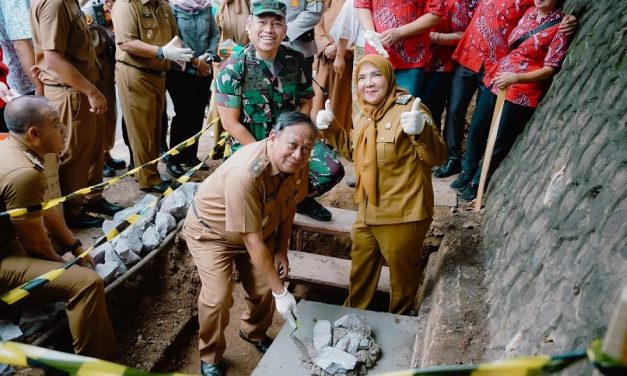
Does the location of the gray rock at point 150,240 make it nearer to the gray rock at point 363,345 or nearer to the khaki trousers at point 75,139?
the khaki trousers at point 75,139

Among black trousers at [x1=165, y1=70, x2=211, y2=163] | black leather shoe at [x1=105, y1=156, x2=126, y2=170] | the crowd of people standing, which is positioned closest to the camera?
the crowd of people standing

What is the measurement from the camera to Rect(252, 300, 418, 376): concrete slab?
8.95 feet

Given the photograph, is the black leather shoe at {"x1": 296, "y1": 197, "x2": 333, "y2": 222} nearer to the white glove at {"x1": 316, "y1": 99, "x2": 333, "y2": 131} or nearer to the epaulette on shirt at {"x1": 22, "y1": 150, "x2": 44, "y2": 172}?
the white glove at {"x1": 316, "y1": 99, "x2": 333, "y2": 131}

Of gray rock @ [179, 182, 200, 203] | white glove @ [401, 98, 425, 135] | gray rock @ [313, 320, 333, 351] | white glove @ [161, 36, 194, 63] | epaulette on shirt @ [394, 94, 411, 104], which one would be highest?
white glove @ [161, 36, 194, 63]

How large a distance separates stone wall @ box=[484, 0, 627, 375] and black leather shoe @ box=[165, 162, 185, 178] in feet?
10.7

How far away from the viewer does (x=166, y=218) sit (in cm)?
403

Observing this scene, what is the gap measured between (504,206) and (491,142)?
718mm

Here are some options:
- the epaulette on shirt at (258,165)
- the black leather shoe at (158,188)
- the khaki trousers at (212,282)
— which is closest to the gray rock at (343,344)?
the khaki trousers at (212,282)

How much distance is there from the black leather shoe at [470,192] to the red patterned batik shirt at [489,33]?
103 centimetres

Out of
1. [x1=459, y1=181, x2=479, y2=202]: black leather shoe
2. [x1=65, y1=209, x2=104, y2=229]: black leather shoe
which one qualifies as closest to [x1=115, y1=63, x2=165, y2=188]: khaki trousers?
[x1=65, y1=209, x2=104, y2=229]: black leather shoe

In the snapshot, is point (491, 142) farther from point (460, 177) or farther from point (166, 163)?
point (166, 163)

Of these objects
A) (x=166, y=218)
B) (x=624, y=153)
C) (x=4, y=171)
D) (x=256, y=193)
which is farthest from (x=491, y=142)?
(x=4, y=171)

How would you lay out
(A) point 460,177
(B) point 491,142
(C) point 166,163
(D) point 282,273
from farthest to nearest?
(C) point 166,163 < (A) point 460,177 < (B) point 491,142 < (D) point 282,273

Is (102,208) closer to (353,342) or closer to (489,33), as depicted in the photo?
(353,342)
